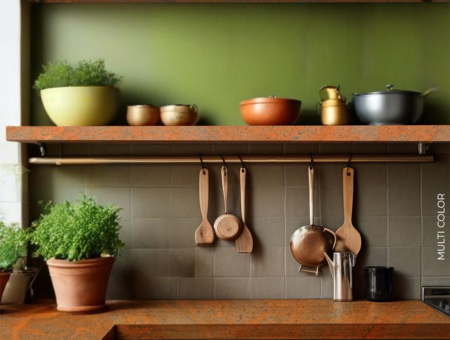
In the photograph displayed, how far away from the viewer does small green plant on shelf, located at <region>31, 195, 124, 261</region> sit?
2.10 m

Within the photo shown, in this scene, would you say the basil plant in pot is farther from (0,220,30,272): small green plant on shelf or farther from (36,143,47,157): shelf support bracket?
(36,143,47,157): shelf support bracket

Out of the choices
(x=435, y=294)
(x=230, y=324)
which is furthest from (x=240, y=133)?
(x=435, y=294)

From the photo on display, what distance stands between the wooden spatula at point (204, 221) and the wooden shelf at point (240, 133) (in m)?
0.30

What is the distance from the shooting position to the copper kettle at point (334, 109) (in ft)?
7.50

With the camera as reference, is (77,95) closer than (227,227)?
Yes

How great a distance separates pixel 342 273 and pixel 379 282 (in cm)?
14

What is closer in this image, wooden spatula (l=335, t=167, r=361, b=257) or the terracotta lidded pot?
the terracotta lidded pot

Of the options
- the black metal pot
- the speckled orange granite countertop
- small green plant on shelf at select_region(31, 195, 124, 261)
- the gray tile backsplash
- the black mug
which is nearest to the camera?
the speckled orange granite countertop

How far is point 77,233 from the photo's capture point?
82.4 inches

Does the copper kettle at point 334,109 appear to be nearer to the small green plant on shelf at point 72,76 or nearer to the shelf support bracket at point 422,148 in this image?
the shelf support bracket at point 422,148

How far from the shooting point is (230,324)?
203 centimetres

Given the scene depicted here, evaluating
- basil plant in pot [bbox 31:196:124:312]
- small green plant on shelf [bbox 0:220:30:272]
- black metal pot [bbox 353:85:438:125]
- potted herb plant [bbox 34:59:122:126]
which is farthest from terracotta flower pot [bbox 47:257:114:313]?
black metal pot [bbox 353:85:438:125]

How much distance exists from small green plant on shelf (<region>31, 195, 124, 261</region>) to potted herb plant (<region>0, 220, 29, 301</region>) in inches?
2.2

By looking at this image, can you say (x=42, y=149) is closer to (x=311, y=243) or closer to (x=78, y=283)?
(x=78, y=283)
